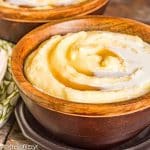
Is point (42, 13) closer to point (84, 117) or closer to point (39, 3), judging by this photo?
point (39, 3)


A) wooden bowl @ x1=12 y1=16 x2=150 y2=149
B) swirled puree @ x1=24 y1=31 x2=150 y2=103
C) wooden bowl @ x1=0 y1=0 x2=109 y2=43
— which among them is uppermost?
wooden bowl @ x1=0 y1=0 x2=109 y2=43

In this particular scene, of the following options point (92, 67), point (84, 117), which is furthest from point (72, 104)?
point (92, 67)

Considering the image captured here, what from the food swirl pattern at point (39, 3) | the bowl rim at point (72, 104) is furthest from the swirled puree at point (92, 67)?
the food swirl pattern at point (39, 3)

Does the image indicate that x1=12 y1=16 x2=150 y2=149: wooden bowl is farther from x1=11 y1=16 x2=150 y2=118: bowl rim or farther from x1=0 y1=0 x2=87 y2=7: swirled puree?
x1=0 y1=0 x2=87 y2=7: swirled puree

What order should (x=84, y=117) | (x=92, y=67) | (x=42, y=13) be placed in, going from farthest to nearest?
(x=42, y=13), (x=92, y=67), (x=84, y=117)

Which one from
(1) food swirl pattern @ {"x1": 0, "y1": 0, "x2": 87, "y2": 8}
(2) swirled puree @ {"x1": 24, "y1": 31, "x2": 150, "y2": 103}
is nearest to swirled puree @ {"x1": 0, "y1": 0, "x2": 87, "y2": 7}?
(1) food swirl pattern @ {"x1": 0, "y1": 0, "x2": 87, "y2": 8}

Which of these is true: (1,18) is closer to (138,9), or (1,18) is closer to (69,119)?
(69,119)

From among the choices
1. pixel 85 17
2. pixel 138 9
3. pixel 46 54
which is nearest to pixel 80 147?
pixel 46 54
